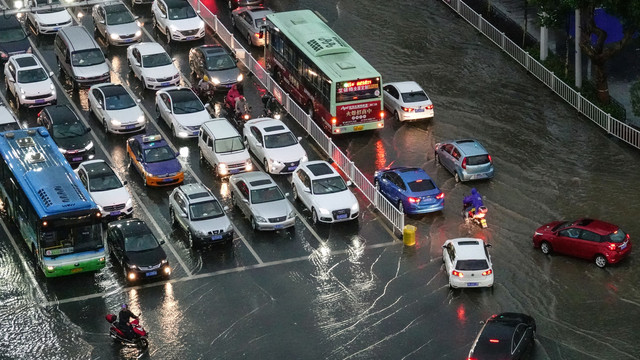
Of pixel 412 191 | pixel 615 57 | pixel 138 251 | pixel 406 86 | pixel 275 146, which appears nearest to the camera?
pixel 138 251

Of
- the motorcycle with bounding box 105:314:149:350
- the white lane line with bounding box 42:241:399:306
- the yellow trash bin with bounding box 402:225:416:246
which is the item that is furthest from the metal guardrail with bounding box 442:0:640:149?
the motorcycle with bounding box 105:314:149:350

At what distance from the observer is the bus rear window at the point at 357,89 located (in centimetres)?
5972

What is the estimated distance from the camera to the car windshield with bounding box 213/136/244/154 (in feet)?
189

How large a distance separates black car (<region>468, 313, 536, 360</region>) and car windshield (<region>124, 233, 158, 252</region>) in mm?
13167

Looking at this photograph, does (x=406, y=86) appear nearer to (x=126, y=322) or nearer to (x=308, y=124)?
(x=308, y=124)

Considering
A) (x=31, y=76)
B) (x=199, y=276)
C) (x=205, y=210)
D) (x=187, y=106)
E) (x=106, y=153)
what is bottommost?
(x=199, y=276)

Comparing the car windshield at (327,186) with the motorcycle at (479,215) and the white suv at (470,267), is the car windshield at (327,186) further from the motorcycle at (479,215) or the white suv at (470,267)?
the white suv at (470,267)

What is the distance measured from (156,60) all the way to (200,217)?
1556cm

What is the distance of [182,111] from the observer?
61.0m

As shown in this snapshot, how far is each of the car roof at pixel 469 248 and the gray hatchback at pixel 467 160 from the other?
7288 millimetres

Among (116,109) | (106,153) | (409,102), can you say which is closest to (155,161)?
(106,153)

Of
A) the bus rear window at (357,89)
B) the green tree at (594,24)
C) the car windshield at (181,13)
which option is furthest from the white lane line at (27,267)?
the green tree at (594,24)

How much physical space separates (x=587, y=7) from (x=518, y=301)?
1844cm

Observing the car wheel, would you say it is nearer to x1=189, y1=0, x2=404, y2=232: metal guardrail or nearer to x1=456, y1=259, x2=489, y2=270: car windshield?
x1=456, y1=259, x2=489, y2=270: car windshield
